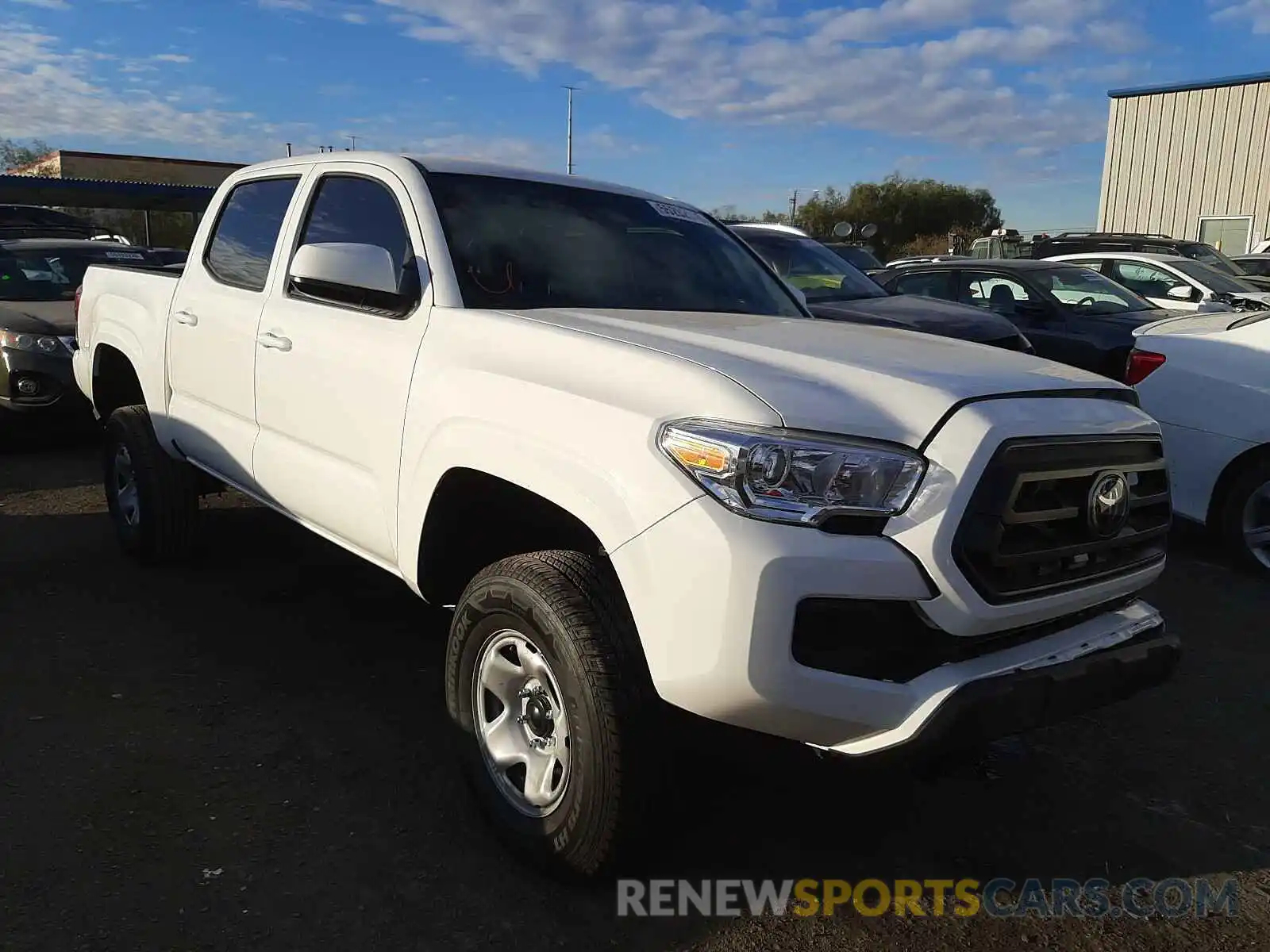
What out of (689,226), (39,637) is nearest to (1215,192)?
(689,226)

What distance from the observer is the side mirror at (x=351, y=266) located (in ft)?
10.3

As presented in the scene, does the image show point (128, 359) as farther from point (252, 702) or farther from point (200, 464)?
point (252, 702)

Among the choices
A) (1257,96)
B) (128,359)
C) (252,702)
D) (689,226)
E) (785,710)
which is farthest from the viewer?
(1257,96)

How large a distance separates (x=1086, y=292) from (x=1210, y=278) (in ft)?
9.59

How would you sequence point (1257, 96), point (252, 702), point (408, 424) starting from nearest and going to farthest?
point (408, 424) → point (252, 702) → point (1257, 96)

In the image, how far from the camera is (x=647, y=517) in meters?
2.26

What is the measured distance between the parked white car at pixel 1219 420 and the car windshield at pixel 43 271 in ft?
26.7

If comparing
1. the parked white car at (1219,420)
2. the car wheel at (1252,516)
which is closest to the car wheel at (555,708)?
the parked white car at (1219,420)

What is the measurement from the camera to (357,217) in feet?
12.2

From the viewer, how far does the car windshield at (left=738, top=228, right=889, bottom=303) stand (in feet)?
28.1

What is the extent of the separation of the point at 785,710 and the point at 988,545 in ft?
1.93

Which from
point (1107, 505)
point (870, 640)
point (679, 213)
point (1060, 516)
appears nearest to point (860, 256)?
point (679, 213)

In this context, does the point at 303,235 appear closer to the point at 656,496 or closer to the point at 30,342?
the point at 656,496

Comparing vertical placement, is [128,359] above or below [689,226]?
below
